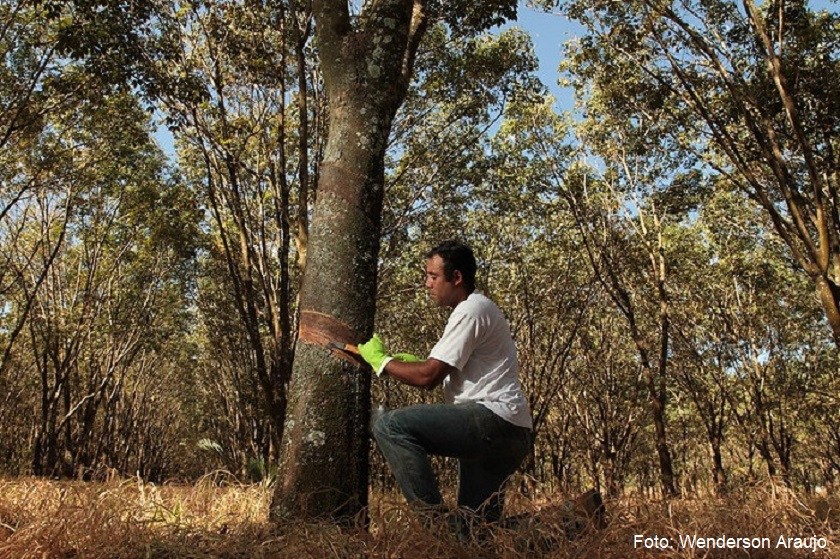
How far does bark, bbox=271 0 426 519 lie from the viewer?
3453 mm

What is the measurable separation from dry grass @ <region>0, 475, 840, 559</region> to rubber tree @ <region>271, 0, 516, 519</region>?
0.85 ft

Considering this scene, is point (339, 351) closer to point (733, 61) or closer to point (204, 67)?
point (204, 67)

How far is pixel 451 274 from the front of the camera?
12.1ft

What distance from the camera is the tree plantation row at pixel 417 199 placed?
827 centimetres

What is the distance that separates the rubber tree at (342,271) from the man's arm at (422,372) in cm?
36

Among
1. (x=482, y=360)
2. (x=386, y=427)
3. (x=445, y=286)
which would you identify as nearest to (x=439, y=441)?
(x=386, y=427)

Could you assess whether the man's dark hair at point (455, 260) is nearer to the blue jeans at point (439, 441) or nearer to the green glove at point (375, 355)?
the green glove at point (375, 355)

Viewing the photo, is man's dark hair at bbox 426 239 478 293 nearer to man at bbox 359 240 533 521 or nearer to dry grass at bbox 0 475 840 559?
man at bbox 359 240 533 521

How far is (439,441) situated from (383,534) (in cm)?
53

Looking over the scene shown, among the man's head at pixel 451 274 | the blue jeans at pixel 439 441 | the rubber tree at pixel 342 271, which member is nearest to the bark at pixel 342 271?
the rubber tree at pixel 342 271

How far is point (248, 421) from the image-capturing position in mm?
23703

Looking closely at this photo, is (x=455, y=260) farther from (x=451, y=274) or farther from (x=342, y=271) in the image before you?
(x=342, y=271)

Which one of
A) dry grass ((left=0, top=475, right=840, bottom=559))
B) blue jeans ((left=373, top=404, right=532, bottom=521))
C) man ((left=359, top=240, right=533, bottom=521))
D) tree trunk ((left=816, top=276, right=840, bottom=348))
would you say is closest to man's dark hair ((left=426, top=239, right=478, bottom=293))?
man ((left=359, top=240, right=533, bottom=521))

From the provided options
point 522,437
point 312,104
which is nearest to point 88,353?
point 312,104
